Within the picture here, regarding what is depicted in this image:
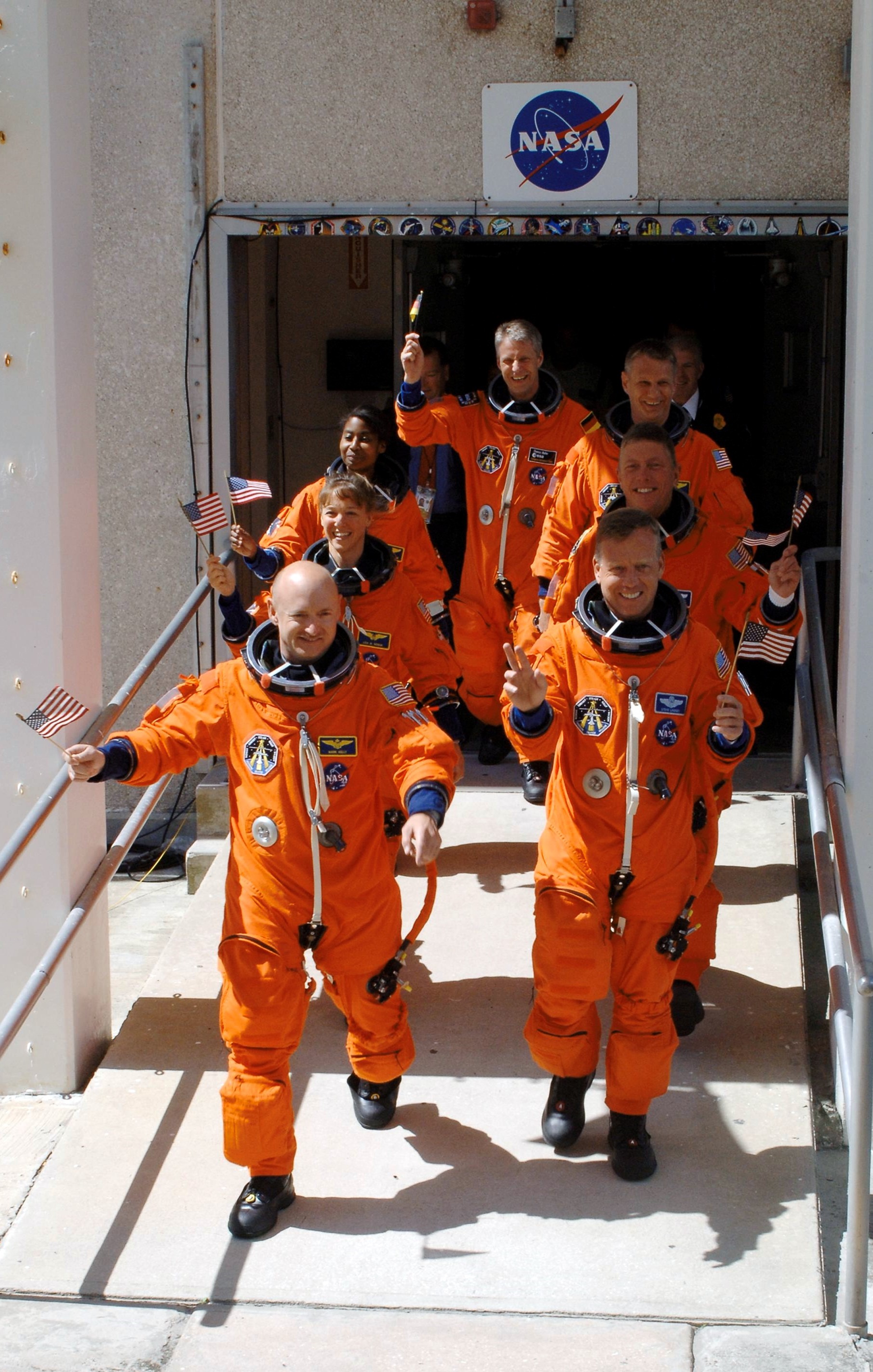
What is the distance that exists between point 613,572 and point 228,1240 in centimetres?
190

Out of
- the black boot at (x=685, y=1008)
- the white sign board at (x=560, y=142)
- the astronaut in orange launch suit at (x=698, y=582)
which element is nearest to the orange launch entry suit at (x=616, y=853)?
the astronaut in orange launch suit at (x=698, y=582)

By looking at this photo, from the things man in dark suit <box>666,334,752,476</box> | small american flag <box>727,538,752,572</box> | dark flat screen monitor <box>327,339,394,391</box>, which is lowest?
small american flag <box>727,538,752,572</box>

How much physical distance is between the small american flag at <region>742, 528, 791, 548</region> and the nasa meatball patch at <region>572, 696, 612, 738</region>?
69cm

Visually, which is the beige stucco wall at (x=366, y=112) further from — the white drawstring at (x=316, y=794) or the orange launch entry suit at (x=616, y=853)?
the white drawstring at (x=316, y=794)

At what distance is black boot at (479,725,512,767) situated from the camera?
636 centimetres

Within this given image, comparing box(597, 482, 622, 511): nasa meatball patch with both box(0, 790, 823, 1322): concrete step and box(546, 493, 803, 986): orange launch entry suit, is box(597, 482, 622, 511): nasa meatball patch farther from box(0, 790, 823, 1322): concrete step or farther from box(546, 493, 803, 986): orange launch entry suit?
box(0, 790, 823, 1322): concrete step

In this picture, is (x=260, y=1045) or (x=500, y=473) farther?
(x=500, y=473)

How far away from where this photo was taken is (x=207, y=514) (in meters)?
4.71

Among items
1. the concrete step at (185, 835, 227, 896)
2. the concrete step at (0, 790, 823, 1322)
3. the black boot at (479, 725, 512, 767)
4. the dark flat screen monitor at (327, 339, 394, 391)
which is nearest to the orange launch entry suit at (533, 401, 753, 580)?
the concrete step at (0, 790, 823, 1322)

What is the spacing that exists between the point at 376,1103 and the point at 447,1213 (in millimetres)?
395

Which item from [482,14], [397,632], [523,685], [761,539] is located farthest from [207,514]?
[482,14]

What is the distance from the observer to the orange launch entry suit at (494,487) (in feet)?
18.7

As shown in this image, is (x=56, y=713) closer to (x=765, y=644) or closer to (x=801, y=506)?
(x=765, y=644)

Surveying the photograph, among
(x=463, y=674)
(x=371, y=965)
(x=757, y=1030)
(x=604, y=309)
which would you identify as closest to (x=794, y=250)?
(x=604, y=309)
